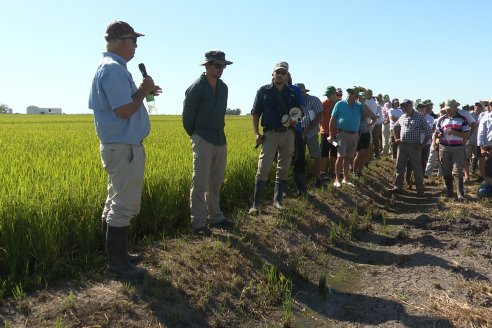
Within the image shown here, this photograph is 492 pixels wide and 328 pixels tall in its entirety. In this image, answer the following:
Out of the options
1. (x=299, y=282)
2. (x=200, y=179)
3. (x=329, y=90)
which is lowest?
(x=299, y=282)

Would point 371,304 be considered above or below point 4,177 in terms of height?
below

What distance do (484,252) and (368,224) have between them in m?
1.48

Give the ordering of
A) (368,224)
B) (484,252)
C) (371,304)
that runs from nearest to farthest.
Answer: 1. (371,304)
2. (484,252)
3. (368,224)

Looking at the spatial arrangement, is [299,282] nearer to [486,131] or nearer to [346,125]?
[346,125]

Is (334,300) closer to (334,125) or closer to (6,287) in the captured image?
(6,287)

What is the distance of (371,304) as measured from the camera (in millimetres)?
3617

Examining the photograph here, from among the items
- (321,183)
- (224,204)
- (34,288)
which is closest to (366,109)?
(321,183)

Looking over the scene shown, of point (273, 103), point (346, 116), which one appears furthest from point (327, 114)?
point (273, 103)

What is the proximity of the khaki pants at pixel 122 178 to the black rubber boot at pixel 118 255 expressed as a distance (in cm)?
6

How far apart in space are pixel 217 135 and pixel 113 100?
1658 millimetres

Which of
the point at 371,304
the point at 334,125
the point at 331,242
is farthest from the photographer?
the point at 334,125

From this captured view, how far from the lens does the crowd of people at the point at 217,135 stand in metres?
3.20

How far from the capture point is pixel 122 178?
3225mm

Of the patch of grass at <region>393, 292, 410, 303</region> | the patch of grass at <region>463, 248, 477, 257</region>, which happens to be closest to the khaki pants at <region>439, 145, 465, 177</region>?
the patch of grass at <region>463, 248, 477, 257</region>
